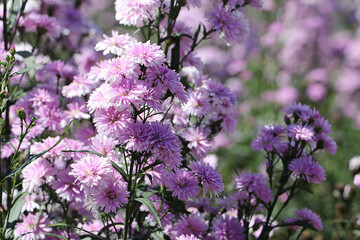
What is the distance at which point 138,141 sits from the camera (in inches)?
50.8

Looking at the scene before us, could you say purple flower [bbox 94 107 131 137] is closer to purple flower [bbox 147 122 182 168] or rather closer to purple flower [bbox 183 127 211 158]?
purple flower [bbox 147 122 182 168]

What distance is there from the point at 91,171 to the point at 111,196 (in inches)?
4.4

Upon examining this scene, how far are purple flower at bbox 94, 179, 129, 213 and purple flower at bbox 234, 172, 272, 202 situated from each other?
557 millimetres

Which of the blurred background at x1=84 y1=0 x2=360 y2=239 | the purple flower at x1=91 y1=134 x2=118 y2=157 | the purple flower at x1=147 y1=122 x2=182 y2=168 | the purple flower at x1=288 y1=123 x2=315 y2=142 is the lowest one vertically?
the purple flower at x1=147 y1=122 x2=182 y2=168

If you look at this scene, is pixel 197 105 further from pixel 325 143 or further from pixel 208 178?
pixel 325 143

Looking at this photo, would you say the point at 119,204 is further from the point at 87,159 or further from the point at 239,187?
the point at 239,187

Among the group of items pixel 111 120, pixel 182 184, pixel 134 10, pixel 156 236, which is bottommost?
pixel 156 236

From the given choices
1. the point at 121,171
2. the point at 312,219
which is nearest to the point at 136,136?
the point at 121,171

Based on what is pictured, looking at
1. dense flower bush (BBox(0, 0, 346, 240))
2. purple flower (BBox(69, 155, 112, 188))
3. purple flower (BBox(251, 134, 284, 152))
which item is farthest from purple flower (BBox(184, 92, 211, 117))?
purple flower (BBox(69, 155, 112, 188))

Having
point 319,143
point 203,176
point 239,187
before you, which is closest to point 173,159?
point 203,176

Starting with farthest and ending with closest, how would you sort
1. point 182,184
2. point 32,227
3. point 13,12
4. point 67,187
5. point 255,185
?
point 13,12 → point 255,185 → point 32,227 → point 67,187 → point 182,184

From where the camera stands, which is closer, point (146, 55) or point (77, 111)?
point (146, 55)

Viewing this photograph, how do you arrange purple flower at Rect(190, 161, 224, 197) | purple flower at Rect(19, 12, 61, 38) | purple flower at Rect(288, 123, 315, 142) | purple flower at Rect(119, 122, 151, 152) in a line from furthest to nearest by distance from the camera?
1. purple flower at Rect(19, 12, 61, 38)
2. purple flower at Rect(288, 123, 315, 142)
3. purple flower at Rect(190, 161, 224, 197)
4. purple flower at Rect(119, 122, 151, 152)

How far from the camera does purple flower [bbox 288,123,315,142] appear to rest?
1651 millimetres
